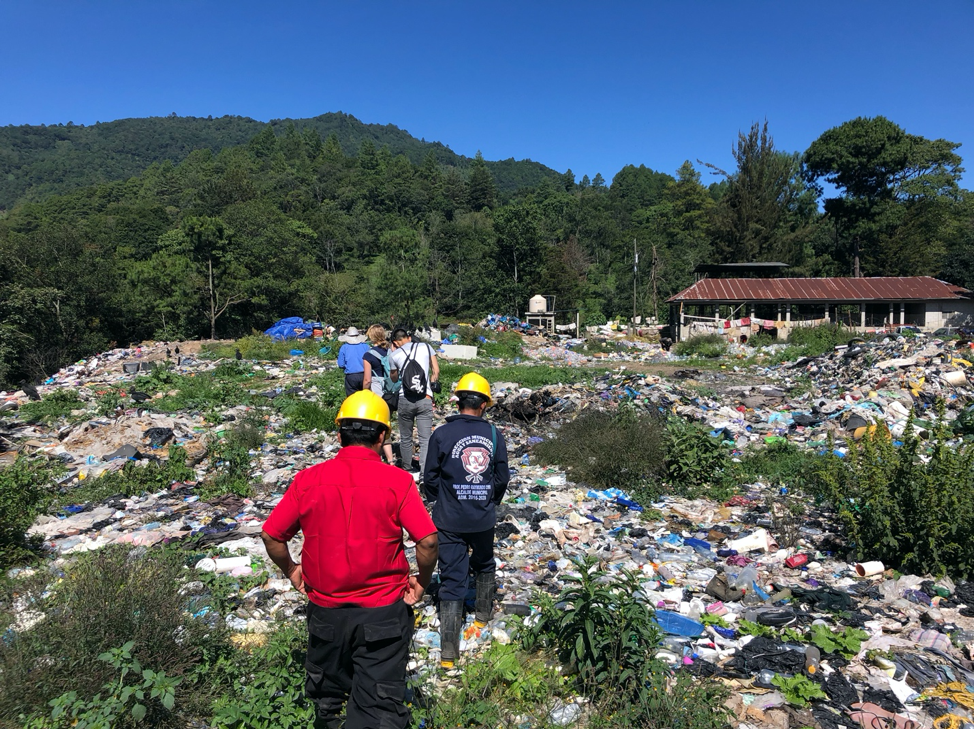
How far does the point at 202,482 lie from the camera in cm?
668

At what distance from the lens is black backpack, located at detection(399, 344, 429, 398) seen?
5.79 m

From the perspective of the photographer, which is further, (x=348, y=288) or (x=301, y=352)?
(x=348, y=288)

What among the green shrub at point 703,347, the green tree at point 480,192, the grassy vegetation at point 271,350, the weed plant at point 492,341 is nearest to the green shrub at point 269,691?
the grassy vegetation at point 271,350

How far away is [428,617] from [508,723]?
1170mm

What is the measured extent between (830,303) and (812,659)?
95.6 feet

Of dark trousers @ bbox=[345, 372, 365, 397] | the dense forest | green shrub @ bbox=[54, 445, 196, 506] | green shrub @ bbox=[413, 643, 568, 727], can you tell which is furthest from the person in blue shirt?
the dense forest

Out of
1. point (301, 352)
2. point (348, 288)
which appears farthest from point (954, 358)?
point (348, 288)

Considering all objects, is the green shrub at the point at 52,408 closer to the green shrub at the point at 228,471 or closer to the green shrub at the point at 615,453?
the green shrub at the point at 228,471

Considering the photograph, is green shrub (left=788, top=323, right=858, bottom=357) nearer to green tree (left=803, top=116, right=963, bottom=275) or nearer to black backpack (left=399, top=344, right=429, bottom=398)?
black backpack (left=399, top=344, right=429, bottom=398)

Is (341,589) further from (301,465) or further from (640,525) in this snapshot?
(301,465)

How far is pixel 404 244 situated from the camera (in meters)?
45.8

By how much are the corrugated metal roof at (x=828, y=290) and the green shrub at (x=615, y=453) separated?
72.7 ft

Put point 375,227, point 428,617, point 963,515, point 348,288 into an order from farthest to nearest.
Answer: point 375,227
point 348,288
point 963,515
point 428,617

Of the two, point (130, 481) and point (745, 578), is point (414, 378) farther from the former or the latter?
point (130, 481)
